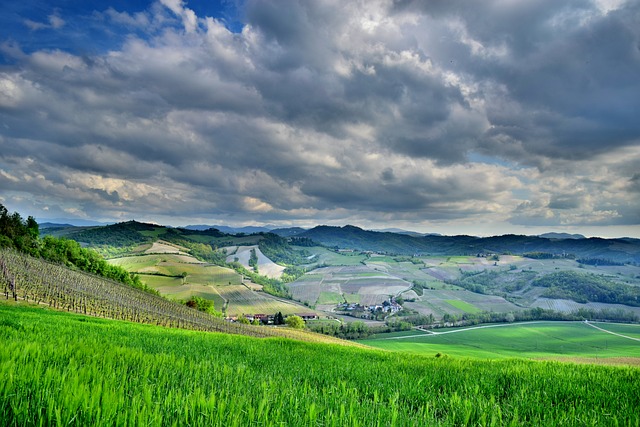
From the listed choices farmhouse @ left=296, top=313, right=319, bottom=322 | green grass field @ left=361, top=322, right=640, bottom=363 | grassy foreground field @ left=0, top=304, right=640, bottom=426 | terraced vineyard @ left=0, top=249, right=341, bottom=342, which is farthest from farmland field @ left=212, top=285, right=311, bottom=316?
grassy foreground field @ left=0, top=304, right=640, bottom=426

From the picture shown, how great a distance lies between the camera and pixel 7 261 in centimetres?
5569

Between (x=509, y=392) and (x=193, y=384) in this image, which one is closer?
(x=193, y=384)

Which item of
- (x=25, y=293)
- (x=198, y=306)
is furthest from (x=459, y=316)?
(x=25, y=293)

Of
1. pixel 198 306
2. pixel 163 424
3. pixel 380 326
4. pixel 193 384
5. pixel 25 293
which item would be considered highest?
pixel 163 424

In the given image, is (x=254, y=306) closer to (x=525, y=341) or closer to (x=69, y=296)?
(x=525, y=341)

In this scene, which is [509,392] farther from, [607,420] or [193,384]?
[193,384]

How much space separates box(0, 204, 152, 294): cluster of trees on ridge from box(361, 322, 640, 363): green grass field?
98.8 m

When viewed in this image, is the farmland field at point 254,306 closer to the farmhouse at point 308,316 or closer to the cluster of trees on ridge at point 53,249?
the farmhouse at point 308,316

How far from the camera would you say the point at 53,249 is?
112938 mm

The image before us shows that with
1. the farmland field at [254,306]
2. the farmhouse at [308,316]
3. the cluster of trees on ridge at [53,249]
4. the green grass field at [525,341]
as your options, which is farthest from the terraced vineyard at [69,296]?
the farmhouse at [308,316]

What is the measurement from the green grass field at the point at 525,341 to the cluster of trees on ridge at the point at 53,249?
9885 cm

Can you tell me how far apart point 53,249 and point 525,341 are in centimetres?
17975

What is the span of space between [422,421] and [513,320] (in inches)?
8944

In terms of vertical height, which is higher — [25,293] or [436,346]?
[25,293]
